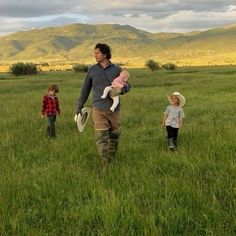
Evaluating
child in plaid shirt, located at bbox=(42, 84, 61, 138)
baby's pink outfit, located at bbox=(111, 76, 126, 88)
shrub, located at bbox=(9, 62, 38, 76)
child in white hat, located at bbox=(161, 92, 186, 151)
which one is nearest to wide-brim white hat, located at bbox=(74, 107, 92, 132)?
baby's pink outfit, located at bbox=(111, 76, 126, 88)

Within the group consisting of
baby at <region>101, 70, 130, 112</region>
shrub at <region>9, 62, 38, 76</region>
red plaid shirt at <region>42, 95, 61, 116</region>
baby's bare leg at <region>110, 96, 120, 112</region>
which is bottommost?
shrub at <region>9, 62, 38, 76</region>

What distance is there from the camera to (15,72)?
6706 cm

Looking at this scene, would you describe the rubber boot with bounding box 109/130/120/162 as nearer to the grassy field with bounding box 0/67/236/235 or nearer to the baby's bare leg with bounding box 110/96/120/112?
the grassy field with bounding box 0/67/236/235

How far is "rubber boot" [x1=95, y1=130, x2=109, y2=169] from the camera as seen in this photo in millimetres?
8250

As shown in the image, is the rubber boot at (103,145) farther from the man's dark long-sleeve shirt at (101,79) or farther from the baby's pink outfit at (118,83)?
the baby's pink outfit at (118,83)

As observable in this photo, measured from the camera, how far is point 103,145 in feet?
27.2

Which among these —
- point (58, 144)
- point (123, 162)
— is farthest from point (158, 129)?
point (123, 162)

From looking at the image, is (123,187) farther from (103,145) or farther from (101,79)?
(101,79)

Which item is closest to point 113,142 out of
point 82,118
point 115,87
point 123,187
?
point 82,118

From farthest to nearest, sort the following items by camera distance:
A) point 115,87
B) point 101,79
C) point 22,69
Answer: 1. point 22,69
2. point 101,79
3. point 115,87

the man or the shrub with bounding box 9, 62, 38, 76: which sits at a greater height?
the man

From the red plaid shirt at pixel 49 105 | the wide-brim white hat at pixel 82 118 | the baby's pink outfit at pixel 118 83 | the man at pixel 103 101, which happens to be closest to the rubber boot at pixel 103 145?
the man at pixel 103 101

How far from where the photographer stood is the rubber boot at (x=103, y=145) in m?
8.25

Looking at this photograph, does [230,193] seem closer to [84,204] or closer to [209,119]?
[84,204]
